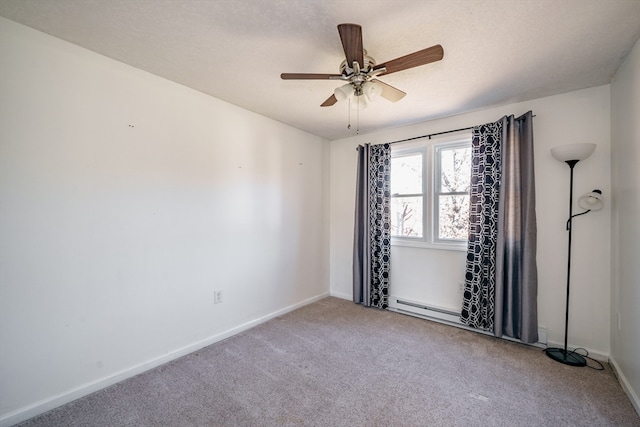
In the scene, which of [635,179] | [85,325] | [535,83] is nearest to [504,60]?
[535,83]

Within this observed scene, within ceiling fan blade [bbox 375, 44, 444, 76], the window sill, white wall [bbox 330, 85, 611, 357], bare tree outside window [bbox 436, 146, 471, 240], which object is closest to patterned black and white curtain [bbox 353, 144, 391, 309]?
the window sill

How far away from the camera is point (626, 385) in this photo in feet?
6.24

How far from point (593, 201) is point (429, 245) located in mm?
1484

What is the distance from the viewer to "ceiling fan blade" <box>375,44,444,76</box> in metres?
1.50

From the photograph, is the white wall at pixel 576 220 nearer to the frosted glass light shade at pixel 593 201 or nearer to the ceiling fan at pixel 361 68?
the frosted glass light shade at pixel 593 201

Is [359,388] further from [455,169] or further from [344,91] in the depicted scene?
[455,169]

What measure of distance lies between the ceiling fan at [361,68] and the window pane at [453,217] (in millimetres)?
1641

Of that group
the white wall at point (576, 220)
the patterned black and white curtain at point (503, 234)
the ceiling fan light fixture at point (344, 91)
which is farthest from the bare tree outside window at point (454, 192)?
the ceiling fan light fixture at point (344, 91)

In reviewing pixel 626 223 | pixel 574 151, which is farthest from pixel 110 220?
pixel 626 223

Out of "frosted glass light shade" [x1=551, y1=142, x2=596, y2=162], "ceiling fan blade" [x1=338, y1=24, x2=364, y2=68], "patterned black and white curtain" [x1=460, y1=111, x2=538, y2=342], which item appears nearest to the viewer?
"ceiling fan blade" [x1=338, y1=24, x2=364, y2=68]

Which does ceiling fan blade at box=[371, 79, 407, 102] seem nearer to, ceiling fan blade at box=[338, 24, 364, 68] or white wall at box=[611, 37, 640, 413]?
ceiling fan blade at box=[338, 24, 364, 68]

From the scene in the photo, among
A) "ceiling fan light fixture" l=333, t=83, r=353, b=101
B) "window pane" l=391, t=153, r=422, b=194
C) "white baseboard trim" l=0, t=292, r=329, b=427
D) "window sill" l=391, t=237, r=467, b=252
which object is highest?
"ceiling fan light fixture" l=333, t=83, r=353, b=101

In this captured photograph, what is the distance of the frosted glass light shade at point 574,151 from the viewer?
2195mm

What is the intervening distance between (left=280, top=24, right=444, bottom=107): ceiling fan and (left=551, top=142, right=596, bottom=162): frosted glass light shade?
1.50 m
